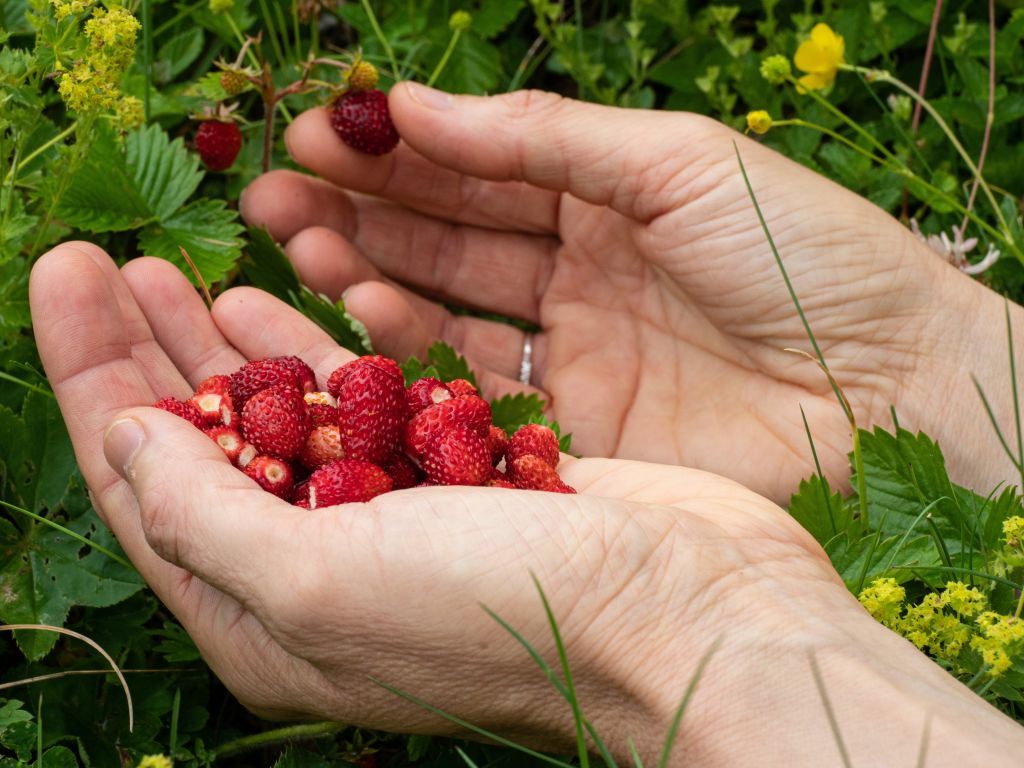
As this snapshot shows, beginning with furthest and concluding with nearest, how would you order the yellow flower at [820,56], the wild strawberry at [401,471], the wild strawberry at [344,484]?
the yellow flower at [820,56] < the wild strawberry at [401,471] < the wild strawberry at [344,484]

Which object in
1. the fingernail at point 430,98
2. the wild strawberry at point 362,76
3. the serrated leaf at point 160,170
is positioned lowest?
the serrated leaf at point 160,170

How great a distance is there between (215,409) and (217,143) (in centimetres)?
91

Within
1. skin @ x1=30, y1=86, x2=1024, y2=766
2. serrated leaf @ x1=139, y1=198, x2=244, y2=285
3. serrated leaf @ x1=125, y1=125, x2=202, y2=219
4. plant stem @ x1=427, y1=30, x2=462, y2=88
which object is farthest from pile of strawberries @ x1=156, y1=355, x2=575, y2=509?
plant stem @ x1=427, y1=30, x2=462, y2=88

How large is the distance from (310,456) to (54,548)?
20.3 inches

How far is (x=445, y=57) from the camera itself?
2.86 metres

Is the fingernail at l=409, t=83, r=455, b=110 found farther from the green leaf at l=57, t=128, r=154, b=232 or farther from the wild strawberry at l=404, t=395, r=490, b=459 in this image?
the wild strawberry at l=404, t=395, r=490, b=459

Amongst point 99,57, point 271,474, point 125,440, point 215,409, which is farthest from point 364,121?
point 125,440

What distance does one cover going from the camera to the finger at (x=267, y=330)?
2230mm

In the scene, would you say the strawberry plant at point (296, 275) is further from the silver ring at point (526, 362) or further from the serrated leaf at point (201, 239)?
the silver ring at point (526, 362)

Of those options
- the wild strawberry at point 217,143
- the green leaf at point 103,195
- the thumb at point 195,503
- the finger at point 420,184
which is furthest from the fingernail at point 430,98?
the thumb at point 195,503

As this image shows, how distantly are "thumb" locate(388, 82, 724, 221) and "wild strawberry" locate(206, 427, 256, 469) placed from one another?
1024mm

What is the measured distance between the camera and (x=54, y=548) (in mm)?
2012

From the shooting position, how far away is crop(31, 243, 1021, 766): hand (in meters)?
1.45

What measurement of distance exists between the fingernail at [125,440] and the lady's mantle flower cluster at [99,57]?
1.92 ft
